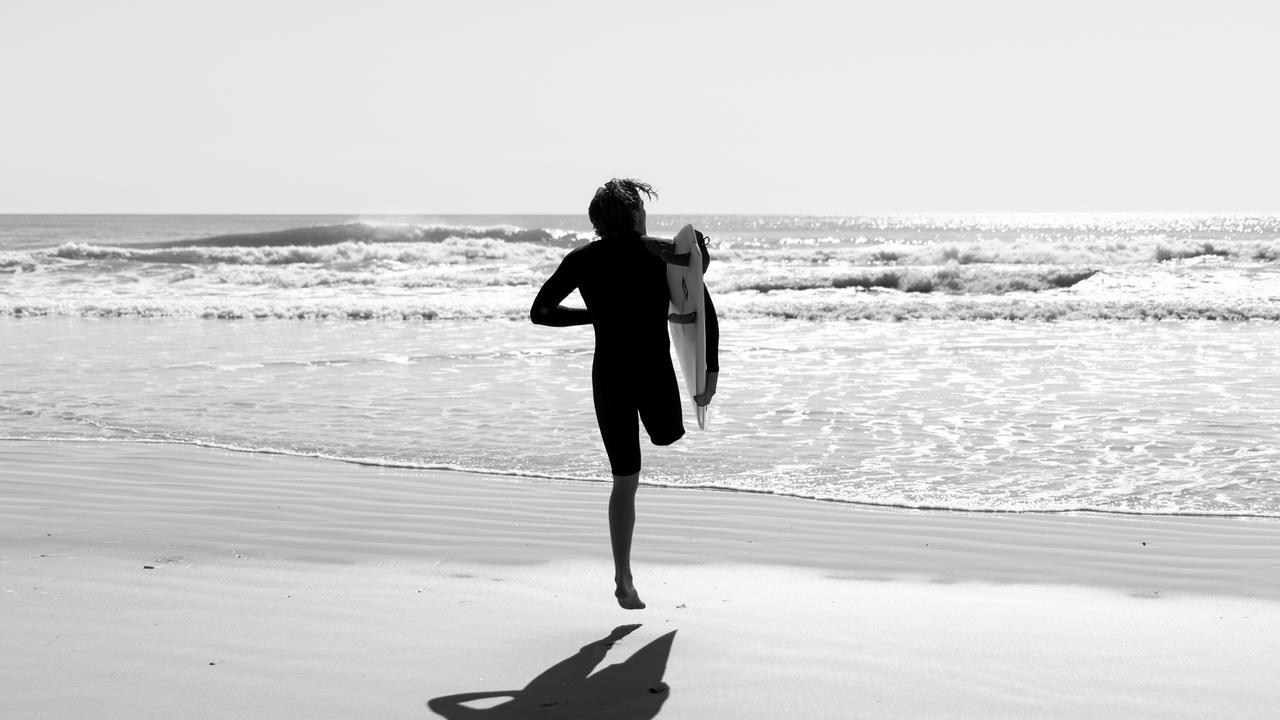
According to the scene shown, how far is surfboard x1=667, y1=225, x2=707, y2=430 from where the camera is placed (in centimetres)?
408

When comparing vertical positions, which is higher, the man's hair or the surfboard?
the man's hair

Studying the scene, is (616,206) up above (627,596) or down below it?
above

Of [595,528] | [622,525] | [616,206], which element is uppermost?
[616,206]

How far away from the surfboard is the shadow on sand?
0.97m

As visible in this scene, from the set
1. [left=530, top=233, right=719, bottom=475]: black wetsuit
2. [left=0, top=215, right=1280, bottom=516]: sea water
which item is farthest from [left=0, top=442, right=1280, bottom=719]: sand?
[left=0, top=215, right=1280, bottom=516]: sea water

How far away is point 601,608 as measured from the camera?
166 inches

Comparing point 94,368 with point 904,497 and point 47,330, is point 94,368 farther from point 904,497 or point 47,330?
point 904,497

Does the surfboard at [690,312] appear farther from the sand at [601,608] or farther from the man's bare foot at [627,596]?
the sand at [601,608]

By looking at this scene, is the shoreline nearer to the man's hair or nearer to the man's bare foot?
the man's bare foot

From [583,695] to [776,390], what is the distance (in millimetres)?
7024

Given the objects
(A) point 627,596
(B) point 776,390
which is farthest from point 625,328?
(B) point 776,390

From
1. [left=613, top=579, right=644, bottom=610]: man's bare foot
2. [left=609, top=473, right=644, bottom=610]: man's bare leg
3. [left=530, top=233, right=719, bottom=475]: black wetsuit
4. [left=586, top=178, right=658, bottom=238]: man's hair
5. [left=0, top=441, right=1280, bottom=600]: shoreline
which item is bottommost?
[left=0, top=441, right=1280, bottom=600]: shoreline

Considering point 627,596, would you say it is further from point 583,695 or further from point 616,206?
point 616,206

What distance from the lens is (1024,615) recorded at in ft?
13.3
